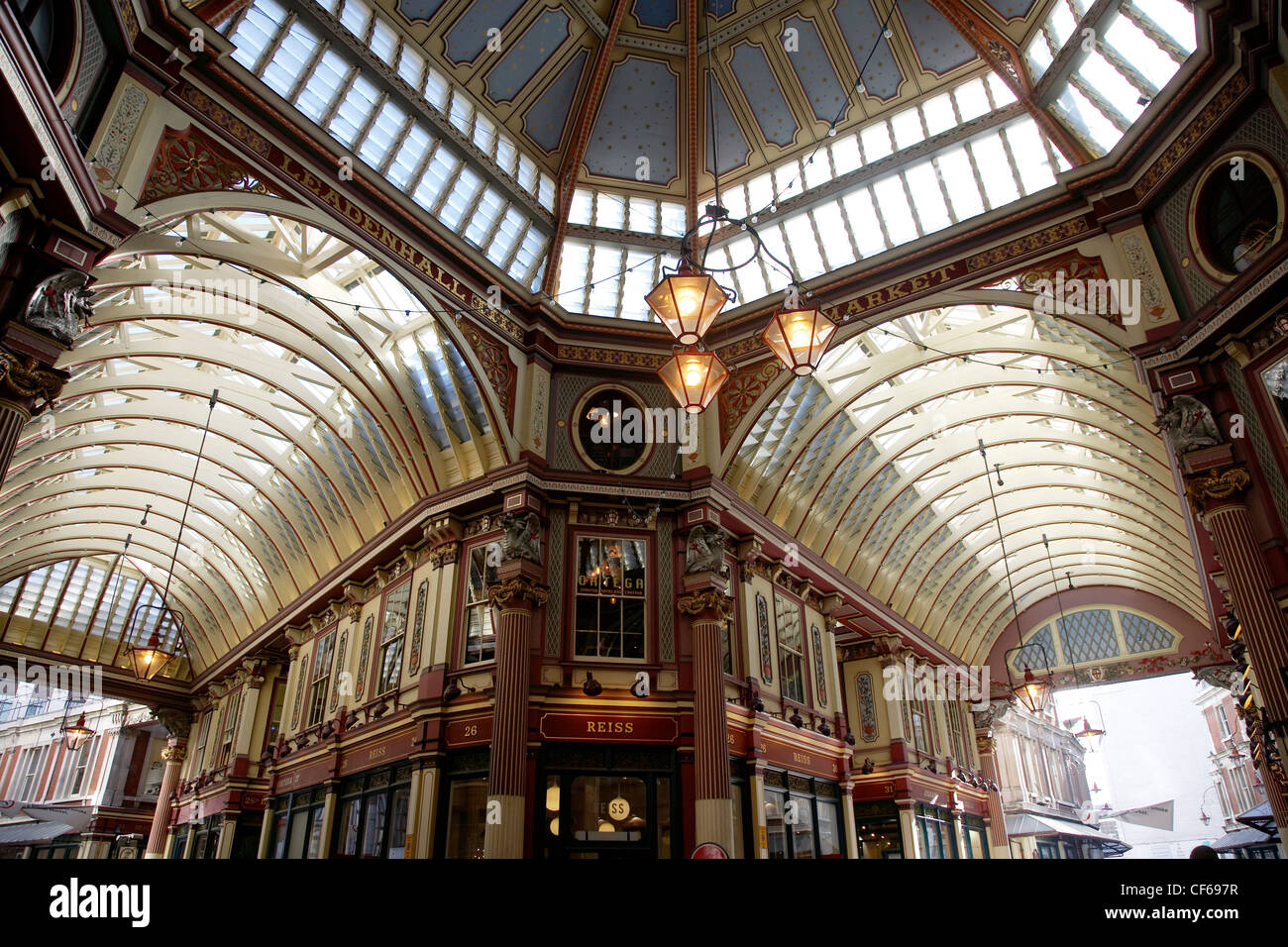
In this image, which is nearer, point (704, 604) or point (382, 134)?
point (382, 134)

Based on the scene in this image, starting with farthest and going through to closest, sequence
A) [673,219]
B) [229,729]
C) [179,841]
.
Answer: [179,841] → [229,729] → [673,219]

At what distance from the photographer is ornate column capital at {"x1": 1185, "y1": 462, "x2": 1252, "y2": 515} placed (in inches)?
466

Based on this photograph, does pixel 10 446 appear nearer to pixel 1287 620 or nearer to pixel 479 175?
pixel 479 175

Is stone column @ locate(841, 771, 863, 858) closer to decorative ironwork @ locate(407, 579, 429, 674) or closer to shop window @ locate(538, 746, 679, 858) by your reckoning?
shop window @ locate(538, 746, 679, 858)

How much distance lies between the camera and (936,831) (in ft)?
86.3

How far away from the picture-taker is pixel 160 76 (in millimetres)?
11391

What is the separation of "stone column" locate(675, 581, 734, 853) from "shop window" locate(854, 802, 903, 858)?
11263 mm

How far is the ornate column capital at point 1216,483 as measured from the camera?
11828 mm

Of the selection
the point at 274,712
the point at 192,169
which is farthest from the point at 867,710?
the point at 192,169

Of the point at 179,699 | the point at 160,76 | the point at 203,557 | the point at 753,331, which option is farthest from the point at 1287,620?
the point at 179,699

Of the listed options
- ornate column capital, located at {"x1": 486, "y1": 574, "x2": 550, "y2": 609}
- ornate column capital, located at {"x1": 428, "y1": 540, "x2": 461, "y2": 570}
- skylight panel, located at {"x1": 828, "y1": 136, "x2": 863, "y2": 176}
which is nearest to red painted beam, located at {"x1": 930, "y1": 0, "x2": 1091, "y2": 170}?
skylight panel, located at {"x1": 828, "y1": 136, "x2": 863, "y2": 176}

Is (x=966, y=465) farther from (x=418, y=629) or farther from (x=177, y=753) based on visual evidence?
(x=177, y=753)

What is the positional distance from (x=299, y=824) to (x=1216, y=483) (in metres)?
21.2

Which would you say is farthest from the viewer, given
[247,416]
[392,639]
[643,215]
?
[247,416]
